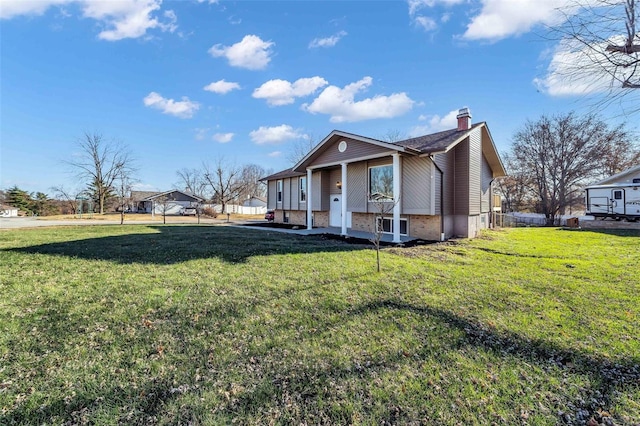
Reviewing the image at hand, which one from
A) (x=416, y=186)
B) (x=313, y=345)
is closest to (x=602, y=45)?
(x=313, y=345)

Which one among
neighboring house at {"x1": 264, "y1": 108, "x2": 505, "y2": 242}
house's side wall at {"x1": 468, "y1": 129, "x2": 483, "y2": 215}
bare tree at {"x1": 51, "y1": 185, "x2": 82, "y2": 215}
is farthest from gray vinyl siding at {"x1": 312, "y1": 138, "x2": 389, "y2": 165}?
bare tree at {"x1": 51, "y1": 185, "x2": 82, "y2": 215}

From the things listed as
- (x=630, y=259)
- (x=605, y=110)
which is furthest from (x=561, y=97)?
(x=630, y=259)

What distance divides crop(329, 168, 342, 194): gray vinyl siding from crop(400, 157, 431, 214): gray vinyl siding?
16.5 feet

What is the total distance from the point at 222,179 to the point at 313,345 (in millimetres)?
54563

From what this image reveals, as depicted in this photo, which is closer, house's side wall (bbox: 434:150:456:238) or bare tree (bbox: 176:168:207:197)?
house's side wall (bbox: 434:150:456:238)

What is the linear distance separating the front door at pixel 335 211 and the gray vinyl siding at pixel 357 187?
1963mm

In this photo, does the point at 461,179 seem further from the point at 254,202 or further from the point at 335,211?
the point at 254,202

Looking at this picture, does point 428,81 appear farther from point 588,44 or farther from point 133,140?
point 133,140

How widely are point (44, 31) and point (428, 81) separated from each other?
1773 cm

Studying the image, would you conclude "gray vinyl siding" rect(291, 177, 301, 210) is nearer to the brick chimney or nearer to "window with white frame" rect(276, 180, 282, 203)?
"window with white frame" rect(276, 180, 282, 203)

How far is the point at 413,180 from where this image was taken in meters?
12.6

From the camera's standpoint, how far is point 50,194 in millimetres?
45188

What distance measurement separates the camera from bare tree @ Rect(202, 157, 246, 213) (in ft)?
177

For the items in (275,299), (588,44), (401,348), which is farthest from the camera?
(275,299)
